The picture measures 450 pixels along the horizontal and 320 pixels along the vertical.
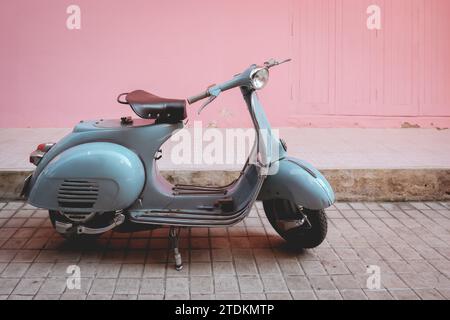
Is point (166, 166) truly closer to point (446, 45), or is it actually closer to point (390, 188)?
point (390, 188)

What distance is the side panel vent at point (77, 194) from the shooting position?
11.9ft

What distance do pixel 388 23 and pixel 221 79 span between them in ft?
7.13

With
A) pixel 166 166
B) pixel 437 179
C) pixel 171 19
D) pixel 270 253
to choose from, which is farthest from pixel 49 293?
pixel 171 19

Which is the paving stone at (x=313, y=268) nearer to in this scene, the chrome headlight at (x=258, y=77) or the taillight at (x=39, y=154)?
the chrome headlight at (x=258, y=77)

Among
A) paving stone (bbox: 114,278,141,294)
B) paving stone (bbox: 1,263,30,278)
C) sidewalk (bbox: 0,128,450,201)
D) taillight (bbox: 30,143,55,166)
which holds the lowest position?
paving stone (bbox: 114,278,141,294)

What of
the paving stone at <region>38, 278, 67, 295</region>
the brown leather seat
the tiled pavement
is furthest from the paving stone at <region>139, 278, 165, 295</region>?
the brown leather seat

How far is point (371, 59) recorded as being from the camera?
6906 millimetres

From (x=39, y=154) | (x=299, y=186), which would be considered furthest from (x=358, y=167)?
(x=39, y=154)

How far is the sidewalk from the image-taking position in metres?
5.13

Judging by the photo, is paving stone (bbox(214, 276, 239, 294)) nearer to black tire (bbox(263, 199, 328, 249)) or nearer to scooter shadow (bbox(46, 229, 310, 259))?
scooter shadow (bbox(46, 229, 310, 259))

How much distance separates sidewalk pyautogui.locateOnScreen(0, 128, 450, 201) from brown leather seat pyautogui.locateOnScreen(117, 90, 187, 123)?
1.39 meters

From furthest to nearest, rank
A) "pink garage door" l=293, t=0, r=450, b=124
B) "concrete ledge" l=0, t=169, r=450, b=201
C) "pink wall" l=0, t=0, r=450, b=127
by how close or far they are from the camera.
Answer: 1. "pink garage door" l=293, t=0, r=450, b=124
2. "pink wall" l=0, t=0, r=450, b=127
3. "concrete ledge" l=0, t=169, r=450, b=201

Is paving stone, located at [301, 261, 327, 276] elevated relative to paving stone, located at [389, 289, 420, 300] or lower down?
elevated

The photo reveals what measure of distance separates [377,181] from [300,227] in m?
1.57
